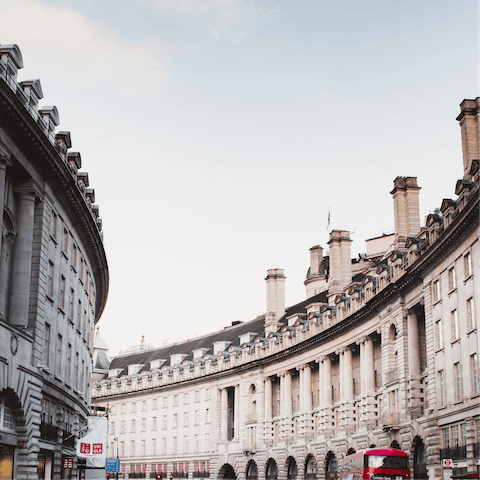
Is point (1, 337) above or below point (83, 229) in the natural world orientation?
below

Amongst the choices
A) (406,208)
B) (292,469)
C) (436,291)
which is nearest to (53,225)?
(436,291)

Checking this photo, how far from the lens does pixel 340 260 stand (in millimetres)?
79812

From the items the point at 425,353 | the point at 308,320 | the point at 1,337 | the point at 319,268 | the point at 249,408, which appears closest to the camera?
the point at 1,337

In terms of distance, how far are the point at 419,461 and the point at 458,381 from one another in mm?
10591

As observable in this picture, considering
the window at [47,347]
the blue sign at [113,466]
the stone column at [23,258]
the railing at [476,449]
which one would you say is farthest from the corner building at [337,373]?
the stone column at [23,258]

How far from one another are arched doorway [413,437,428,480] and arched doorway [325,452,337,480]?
1929 centimetres

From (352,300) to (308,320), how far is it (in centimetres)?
1287

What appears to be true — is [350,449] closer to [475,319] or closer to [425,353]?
[425,353]

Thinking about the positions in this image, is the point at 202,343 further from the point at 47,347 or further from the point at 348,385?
the point at 47,347

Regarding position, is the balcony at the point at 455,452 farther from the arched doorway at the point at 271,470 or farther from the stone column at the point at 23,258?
the arched doorway at the point at 271,470

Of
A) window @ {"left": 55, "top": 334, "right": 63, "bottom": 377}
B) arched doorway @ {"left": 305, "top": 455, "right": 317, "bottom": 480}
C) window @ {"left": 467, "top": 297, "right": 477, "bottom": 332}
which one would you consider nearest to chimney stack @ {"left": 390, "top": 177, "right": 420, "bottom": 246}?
window @ {"left": 467, "top": 297, "right": 477, "bottom": 332}

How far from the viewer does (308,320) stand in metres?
82.5

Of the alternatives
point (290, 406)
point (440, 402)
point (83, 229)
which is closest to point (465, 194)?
point (440, 402)

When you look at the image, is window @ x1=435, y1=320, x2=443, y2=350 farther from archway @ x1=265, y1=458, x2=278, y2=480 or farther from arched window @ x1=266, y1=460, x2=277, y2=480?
arched window @ x1=266, y1=460, x2=277, y2=480
